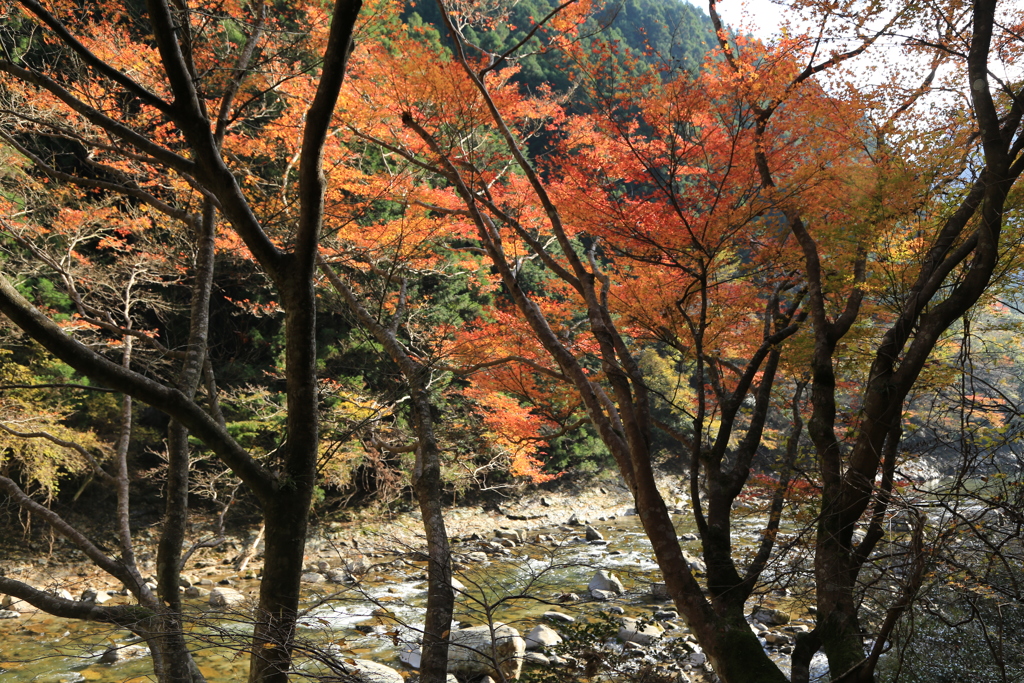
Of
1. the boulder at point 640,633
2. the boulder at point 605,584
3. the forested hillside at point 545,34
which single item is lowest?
the boulder at point 640,633

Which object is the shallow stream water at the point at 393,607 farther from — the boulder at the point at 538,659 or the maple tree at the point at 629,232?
the maple tree at the point at 629,232

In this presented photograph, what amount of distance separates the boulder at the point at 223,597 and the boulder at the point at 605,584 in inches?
232

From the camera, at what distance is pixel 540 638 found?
7.88 metres

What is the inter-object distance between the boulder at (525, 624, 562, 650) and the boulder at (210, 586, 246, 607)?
4679 mm

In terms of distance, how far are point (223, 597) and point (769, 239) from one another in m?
9.57

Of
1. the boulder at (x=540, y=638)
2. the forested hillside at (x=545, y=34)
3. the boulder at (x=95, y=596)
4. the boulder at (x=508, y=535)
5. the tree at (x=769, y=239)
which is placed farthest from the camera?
the forested hillside at (x=545, y=34)

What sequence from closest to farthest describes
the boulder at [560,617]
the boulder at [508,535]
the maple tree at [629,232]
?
1. the maple tree at [629,232]
2. the boulder at [560,617]
3. the boulder at [508,535]

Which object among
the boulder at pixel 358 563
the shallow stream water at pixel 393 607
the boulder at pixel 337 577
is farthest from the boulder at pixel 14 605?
the boulder at pixel 358 563

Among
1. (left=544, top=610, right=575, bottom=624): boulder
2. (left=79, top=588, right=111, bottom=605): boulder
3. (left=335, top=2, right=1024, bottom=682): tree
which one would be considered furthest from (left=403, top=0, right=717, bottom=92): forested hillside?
(left=79, top=588, right=111, bottom=605): boulder

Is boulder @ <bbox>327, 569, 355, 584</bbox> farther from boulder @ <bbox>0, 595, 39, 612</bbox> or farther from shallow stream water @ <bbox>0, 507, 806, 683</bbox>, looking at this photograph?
→ boulder @ <bbox>0, 595, 39, 612</bbox>

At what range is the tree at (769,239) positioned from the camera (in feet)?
10.9

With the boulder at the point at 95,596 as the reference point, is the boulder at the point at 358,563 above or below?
above

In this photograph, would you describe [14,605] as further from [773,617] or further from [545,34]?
[545,34]

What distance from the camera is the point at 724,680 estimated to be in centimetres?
321
